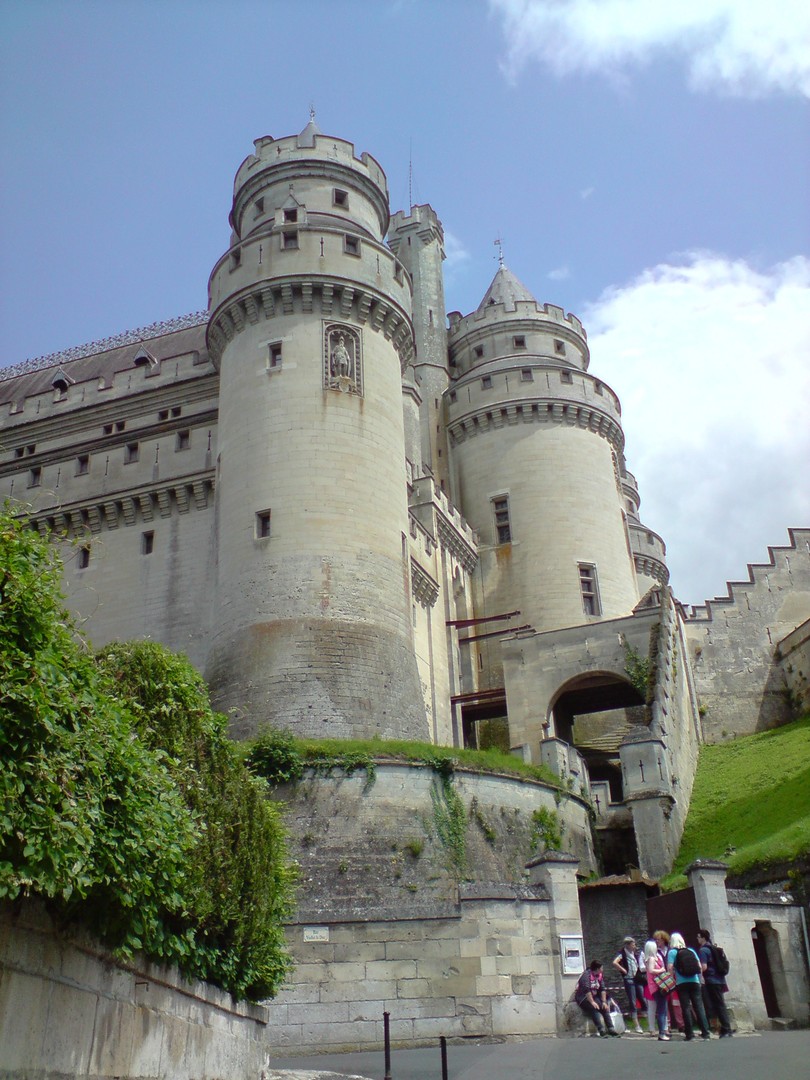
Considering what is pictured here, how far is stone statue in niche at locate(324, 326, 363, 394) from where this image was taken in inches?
1098

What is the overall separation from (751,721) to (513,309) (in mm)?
19587

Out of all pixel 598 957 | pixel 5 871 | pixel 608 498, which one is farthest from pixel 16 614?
pixel 608 498

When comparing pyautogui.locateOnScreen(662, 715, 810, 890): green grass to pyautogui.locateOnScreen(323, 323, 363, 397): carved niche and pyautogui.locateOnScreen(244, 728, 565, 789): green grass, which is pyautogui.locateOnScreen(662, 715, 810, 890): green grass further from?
pyautogui.locateOnScreen(323, 323, 363, 397): carved niche

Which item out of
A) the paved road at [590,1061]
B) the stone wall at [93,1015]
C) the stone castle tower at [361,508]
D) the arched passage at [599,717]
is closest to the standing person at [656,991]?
the paved road at [590,1061]

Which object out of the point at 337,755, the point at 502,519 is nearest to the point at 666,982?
the point at 337,755

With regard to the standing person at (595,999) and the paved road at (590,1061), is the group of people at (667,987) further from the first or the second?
the paved road at (590,1061)

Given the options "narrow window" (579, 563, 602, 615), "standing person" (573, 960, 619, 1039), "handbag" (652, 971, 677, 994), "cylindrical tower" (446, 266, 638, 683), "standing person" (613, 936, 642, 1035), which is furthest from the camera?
"cylindrical tower" (446, 266, 638, 683)

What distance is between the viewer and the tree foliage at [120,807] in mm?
6840

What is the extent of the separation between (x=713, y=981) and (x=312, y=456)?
1642cm

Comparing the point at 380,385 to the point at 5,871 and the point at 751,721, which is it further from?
the point at 5,871

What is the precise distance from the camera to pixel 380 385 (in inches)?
1141

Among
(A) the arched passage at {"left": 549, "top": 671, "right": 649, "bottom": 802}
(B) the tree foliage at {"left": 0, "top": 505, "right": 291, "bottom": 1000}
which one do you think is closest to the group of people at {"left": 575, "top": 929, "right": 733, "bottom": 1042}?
(B) the tree foliage at {"left": 0, "top": 505, "right": 291, "bottom": 1000}

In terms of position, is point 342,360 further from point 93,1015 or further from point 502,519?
point 93,1015

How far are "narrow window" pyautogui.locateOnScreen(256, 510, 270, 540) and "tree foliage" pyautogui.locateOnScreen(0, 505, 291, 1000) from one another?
44.1ft
